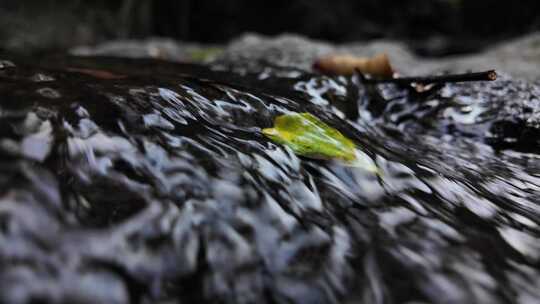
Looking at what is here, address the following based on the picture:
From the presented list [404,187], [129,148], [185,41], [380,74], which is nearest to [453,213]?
[404,187]

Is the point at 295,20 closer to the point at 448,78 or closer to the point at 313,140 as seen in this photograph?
the point at 448,78

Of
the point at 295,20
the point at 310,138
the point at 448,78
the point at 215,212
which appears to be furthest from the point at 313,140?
the point at 295,20

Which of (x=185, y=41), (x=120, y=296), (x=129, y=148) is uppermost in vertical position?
(x=129, y=148)

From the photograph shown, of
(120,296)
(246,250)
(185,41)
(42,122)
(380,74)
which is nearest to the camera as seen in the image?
(120,296)

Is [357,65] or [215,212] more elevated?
[357,65]

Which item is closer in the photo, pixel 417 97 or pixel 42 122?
pixel 42 122

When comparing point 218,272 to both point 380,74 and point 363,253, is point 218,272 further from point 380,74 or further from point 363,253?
point 380,74

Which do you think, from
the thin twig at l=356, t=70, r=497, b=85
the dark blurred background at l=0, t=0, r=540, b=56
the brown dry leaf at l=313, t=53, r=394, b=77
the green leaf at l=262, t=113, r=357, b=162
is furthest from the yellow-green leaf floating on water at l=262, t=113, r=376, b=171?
the dark blurred background at l=0, t=0, r=540, b=56

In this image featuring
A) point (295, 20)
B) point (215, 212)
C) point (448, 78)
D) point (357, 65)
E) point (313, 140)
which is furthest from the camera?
point (295, 20)
